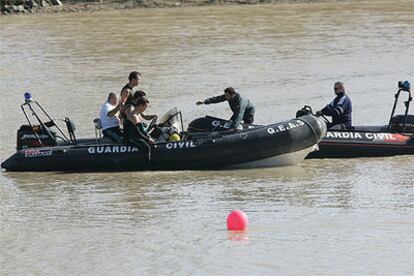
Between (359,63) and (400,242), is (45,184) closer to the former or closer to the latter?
(400,242)

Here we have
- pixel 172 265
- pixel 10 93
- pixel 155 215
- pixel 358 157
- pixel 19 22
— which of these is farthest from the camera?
pixel 19 22

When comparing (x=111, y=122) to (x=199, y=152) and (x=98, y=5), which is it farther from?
(x=98, y=5)

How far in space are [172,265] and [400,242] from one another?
82.9 inches

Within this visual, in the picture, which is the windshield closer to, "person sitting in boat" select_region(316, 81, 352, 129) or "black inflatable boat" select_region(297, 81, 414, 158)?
"black inflatable boat" select_region(297, 81, 414, 158)

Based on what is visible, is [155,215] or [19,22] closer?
[155,215]

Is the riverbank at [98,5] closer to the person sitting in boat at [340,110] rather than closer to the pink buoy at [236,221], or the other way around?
the person sitting in boat at [340,110]

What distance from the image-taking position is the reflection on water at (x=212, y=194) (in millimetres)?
10594

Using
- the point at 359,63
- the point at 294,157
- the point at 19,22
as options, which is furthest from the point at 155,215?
the point at 19,22

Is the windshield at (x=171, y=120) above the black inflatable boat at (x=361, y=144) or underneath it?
above

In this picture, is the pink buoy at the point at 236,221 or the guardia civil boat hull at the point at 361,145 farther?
the guardia civil boat hull at the point at 361,145

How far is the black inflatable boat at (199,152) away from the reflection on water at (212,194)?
161 millimetres

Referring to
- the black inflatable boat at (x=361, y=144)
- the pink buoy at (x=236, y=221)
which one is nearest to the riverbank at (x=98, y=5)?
the black inflatable boat at (x=361, y=144)

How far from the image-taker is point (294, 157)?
14.9 metres

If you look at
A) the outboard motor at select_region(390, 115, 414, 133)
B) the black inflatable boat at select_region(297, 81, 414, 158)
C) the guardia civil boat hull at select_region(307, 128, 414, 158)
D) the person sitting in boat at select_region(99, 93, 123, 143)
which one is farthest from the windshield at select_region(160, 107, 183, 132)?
the outboard motor at select_region(390, 115, 414, 133)
